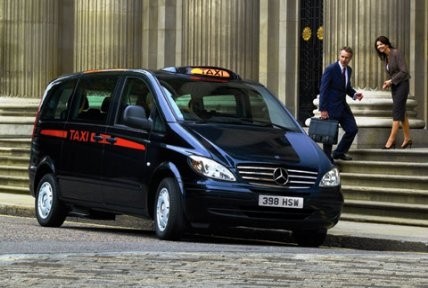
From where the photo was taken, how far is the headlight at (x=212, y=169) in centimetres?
1483

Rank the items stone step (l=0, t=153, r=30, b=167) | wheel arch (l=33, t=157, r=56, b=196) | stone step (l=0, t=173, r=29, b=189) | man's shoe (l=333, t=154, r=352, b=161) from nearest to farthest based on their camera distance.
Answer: wheel arch (l=33, t=157, r=56, b=196) → man's shoe (l=333, t=154, r=352, b=161) → stone step (l=0, t=173, r=29, b=189) → stone step (l=0, t=153, r=30, b=167)

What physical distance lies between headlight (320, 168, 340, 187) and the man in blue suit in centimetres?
350

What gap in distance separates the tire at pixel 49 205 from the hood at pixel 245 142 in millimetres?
2800

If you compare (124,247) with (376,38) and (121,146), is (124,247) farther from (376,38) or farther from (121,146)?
(376,38)

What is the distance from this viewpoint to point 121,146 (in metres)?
16.3

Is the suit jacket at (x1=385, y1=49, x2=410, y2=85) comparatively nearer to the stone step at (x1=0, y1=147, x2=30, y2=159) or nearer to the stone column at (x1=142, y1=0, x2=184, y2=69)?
the stone step at (x1=0, y1=147, x2=30, y2=159)

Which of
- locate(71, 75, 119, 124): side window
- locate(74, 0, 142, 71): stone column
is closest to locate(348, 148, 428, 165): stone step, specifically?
locate(71, 75, 119, 124): side window

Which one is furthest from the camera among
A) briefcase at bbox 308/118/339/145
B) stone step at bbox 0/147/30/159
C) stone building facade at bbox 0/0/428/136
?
stone step at bbox 0/147/30/159

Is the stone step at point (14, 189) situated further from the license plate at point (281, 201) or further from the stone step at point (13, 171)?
the license plate at point (281, 201)

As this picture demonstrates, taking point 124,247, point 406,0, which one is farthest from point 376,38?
point 124,247

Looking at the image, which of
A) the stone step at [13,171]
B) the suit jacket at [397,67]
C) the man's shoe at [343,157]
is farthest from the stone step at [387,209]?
the stone step at [13,171]

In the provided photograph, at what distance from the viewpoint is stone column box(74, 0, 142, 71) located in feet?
81.7

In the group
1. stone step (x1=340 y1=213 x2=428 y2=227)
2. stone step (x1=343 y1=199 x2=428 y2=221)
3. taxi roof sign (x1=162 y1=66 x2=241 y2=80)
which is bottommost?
stone step (x1=340 y1=213 x2=428 y2=227)

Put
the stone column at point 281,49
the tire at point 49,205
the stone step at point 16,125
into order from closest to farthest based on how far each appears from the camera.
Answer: the tire at point 49,205
the stone step at point 16,125
the stone column at point 281,49
